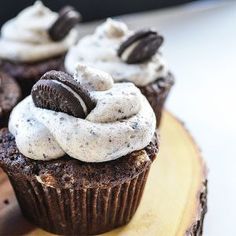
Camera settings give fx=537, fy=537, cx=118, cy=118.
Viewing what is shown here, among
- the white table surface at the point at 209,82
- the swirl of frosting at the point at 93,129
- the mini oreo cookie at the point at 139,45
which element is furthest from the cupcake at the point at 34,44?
the swirl of frosting at the point at 93,129

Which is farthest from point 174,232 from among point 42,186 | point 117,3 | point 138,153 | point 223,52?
point 117,3

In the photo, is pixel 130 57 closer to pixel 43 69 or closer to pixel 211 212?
pixel 43 69

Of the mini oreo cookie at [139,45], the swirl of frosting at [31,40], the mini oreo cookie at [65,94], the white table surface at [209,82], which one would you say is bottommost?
the white table surface at [209,82]

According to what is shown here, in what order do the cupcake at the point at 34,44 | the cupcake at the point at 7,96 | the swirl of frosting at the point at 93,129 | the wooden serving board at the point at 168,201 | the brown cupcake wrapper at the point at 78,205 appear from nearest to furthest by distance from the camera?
the swirl of frosting at the point at 93,129
the brown cupcake wrapper at the point at 78,205
the wooden serving board at the point at 168,201
the cupcake at the point at 7,96
the cupcake at the point at 34,44

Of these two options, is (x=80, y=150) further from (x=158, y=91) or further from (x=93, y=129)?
(x=158, y=91)

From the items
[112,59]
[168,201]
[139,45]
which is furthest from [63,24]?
[168,201]

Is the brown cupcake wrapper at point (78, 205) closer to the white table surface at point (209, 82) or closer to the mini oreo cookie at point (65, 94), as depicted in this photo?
the mini oreo cookie at point (65, 94)
